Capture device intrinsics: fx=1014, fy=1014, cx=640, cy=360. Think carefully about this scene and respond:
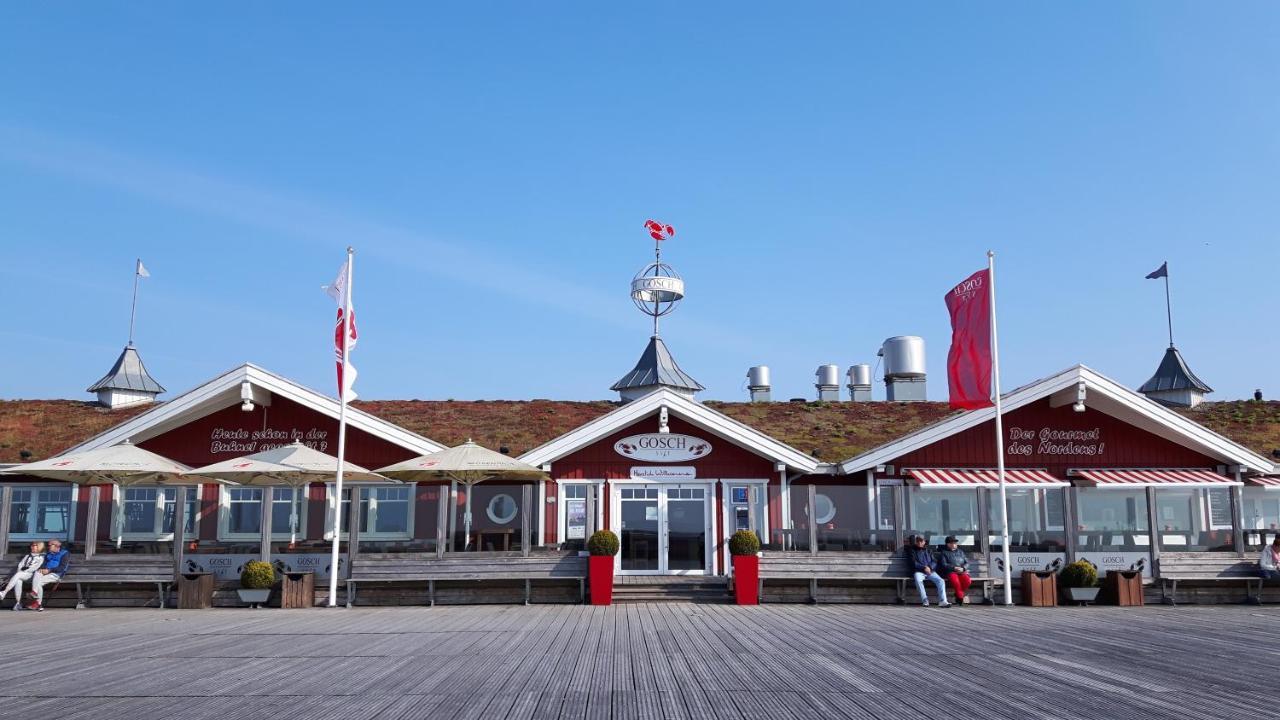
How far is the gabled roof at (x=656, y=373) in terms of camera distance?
78.6ft

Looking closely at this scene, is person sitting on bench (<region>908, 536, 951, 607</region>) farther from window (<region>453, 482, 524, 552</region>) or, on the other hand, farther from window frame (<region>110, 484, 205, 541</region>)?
window frame (<region>110, 484, 205, 541</region>)

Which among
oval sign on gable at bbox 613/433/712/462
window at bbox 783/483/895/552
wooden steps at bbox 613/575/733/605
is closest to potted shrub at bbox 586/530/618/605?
wooden steps at bbox 613/575/733/605

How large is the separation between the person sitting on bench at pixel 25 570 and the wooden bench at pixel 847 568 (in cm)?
1112

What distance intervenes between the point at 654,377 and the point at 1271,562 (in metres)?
12.8

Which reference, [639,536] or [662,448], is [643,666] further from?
[662,448]

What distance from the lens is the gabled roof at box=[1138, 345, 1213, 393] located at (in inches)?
941

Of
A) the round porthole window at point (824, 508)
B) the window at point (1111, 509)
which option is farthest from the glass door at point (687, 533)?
the window at point (1111, 509)

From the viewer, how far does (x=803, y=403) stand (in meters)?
23.8

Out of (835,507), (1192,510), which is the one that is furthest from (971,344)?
(1192,510)

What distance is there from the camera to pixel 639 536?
18328mm

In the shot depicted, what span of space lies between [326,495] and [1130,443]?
48.3ft

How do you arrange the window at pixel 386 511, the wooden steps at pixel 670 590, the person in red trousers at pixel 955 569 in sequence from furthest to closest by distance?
the window at pixel 386 511, the wooden steps at pixel 670 590, the person in red trousers at pixel 955 569

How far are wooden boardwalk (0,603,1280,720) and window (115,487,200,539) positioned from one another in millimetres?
4432

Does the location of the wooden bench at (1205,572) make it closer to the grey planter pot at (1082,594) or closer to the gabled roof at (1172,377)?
the grey planter pot at (1082,594)
